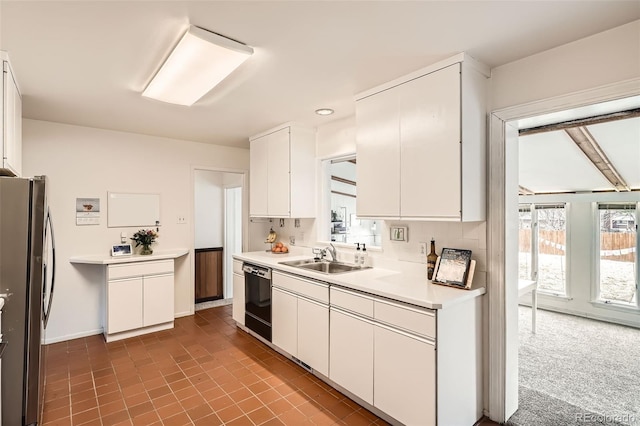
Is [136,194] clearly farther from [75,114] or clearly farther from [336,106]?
[336,106]

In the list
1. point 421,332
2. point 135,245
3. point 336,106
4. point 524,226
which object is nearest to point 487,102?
point 336,106

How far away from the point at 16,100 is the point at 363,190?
2734 millimetres

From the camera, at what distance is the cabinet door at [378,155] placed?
95.4 inches

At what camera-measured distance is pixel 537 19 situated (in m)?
1.64

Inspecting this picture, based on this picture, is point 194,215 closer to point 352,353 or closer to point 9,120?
point 9,120

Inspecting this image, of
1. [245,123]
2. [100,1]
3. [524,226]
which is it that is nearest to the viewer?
[100,1]

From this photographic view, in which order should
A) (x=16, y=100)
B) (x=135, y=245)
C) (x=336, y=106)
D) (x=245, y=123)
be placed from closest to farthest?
(x=16, y=100) < (x=336, y=106) < (x=245, y=123) < (x=135, y=245)

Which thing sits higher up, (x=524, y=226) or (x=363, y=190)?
(x=363, y=190)

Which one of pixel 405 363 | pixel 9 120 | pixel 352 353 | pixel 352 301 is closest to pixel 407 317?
pixel 405 363

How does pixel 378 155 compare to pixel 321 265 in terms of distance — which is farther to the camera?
pixel 321 265

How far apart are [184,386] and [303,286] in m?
1.25

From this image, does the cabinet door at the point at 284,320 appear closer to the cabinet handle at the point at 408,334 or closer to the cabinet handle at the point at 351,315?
the cabinet handle at the point at 351,315

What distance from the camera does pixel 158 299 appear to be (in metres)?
3.84

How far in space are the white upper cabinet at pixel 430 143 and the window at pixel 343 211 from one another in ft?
3.35
